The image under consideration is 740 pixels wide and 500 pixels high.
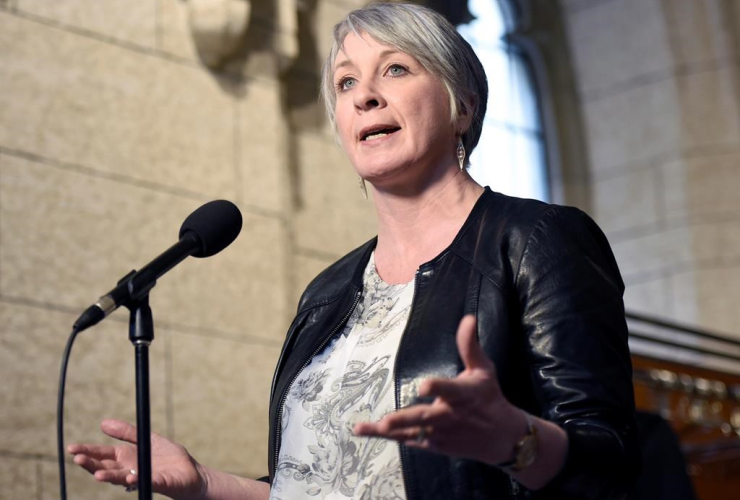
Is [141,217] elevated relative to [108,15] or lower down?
lower down

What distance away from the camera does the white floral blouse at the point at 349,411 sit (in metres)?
2.08

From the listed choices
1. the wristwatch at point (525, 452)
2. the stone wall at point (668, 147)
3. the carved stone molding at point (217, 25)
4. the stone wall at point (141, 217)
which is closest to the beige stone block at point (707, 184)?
the stone wall at point (668, 147)

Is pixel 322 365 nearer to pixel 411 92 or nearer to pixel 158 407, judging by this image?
pixel 411 92

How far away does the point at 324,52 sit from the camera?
5.30 meters

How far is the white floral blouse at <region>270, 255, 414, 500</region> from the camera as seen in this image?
2078 mm

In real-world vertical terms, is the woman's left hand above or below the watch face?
above

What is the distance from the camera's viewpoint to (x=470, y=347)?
64.7 inches

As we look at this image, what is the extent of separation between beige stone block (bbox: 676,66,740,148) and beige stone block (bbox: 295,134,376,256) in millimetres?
4157

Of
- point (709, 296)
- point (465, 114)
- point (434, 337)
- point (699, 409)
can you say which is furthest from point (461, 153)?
point (709, 296)

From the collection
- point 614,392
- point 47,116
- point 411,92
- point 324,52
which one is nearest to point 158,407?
point 47,116

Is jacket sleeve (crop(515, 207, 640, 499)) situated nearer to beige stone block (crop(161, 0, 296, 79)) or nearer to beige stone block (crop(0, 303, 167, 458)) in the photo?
beige stone block (crop(0, 303, 167, 458))

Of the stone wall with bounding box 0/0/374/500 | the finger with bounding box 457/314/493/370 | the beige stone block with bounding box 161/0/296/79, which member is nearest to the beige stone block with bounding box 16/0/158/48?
the stone wall with bounding box 0/0/374/500

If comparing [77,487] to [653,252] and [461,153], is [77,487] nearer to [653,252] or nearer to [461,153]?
[461,153]

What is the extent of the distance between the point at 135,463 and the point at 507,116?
7.35 meters
